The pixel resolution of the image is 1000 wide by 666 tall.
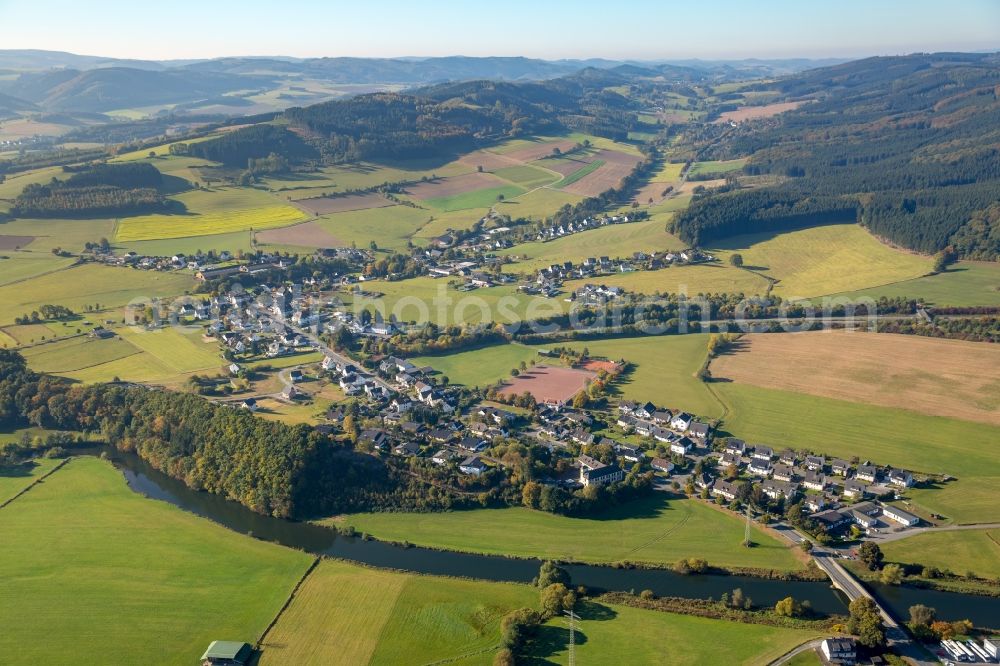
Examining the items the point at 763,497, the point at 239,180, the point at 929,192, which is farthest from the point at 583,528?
the point at 239,180

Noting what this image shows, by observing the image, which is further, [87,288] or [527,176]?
[527,176]

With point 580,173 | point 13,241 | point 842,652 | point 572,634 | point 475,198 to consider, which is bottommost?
point 572,634

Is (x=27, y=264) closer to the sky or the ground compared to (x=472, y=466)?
closer to the sky

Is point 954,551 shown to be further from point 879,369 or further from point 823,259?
point 823,259

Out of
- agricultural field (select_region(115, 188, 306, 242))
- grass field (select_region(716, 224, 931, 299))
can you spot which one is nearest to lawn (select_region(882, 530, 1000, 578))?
grass field (select_region(716, 224, 931, 299))

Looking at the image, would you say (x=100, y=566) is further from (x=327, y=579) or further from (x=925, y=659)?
(x=925, y=659)

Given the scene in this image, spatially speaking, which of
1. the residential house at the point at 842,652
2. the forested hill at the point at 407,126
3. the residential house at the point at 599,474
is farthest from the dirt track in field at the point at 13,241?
the residential house at the point at 842,652

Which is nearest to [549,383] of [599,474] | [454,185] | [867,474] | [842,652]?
[599,474]
